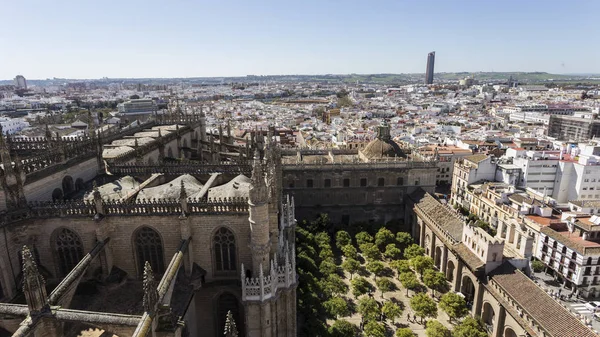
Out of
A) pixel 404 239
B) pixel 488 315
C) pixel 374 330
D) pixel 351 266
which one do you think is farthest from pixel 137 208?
pixel 404 239

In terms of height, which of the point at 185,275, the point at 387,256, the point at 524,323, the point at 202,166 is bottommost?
the point at 387,256

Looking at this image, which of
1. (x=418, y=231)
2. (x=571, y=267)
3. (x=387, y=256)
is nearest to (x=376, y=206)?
(x=418, y=231)

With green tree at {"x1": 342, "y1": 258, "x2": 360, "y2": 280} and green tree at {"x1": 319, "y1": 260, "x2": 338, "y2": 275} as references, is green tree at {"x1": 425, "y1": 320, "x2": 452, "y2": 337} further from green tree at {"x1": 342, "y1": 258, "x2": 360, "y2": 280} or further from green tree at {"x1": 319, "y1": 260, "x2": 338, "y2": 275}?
green tree at {"x1": 342, "y1": 258, "x2": 360, "y2": 280}

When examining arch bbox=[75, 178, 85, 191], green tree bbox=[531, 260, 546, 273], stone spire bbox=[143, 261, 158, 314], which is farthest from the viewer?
green tree bbox=[531, 260, 546, 273]

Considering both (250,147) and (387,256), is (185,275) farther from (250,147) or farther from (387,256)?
(387,256)

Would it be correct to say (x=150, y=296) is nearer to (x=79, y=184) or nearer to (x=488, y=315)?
(x=79, y=184)

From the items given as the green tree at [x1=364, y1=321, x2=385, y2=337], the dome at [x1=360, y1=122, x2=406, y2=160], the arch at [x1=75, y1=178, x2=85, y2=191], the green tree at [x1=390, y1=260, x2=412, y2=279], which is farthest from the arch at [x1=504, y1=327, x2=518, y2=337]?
the arch at [x1=75, y1=178, x2=85, y2=191]
